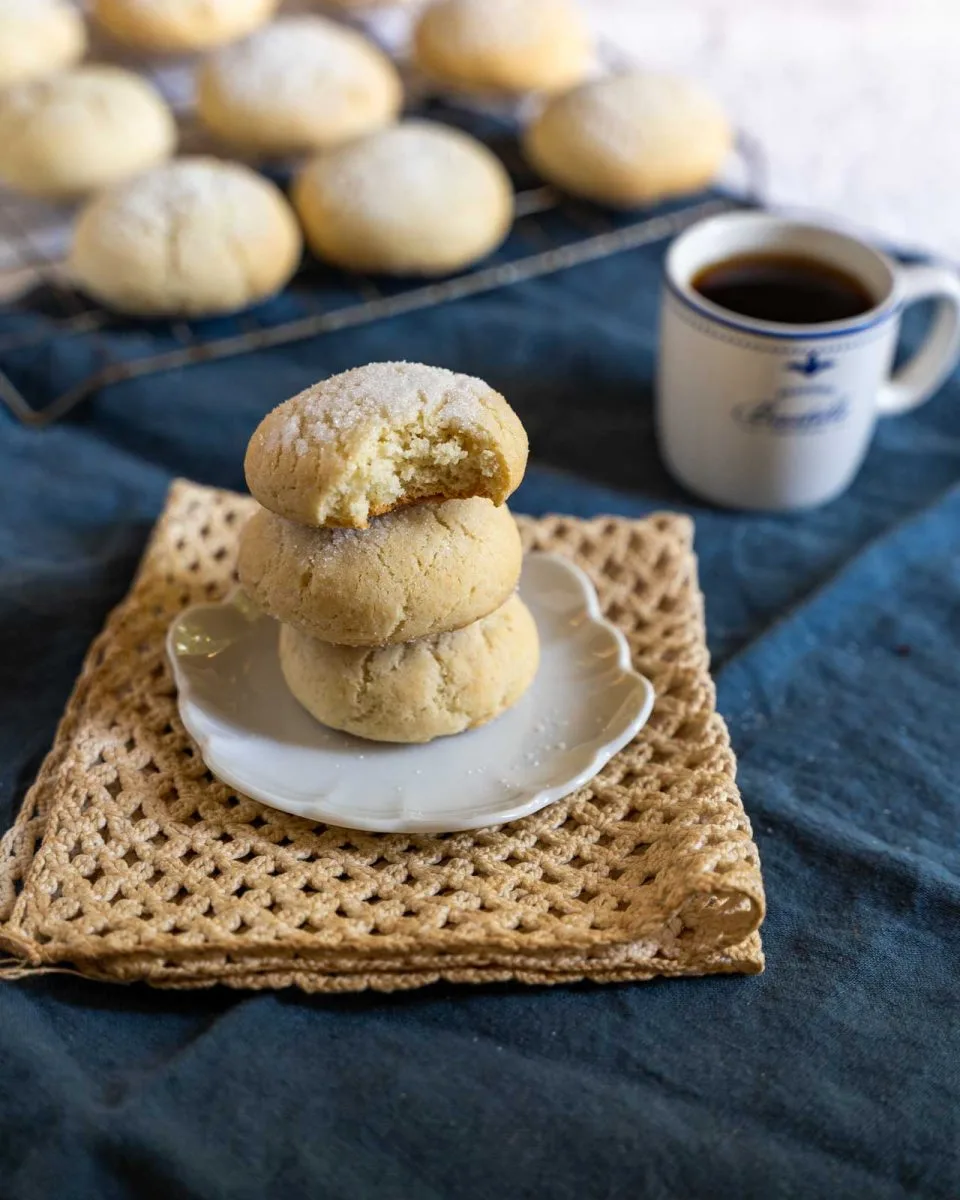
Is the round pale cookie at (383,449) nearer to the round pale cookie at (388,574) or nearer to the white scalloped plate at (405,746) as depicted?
the round pale cookie at (388,574)

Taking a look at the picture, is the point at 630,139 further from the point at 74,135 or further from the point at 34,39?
the point at 34,39

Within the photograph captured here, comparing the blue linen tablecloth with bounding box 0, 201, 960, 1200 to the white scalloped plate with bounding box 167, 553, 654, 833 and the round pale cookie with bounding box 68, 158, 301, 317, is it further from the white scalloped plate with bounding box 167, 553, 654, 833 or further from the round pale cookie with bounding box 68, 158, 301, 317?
the round pale cookie with bounding box 68, 158, 301, 317

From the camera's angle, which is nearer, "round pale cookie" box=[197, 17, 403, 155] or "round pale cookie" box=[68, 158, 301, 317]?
"round pale cookie" box=[68, 158, 301, 317]

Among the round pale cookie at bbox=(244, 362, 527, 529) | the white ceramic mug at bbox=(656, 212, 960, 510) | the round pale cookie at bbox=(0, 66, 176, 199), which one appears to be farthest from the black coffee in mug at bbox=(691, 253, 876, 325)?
the round pale cookie at bbox=(0, 66, 176, 199)

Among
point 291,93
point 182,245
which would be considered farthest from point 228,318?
point 291,93

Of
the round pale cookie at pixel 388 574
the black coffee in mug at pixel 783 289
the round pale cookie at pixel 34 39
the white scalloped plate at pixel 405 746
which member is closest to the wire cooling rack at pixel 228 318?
the round pale cookie at pixel 34 39
